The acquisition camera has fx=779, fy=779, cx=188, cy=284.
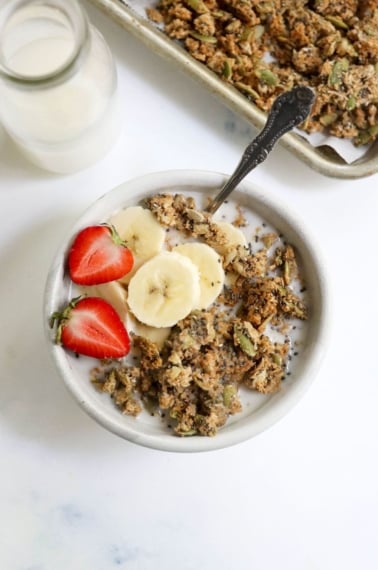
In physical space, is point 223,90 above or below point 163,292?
above

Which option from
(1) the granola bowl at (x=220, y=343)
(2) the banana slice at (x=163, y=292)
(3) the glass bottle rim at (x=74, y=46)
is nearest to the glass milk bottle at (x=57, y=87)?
(3) the glass bottle rim at (x=74, y=46)

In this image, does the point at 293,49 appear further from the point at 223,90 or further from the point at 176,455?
the point at 176,455

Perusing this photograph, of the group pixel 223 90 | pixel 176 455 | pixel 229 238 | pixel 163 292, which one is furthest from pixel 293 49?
pixel 176 455

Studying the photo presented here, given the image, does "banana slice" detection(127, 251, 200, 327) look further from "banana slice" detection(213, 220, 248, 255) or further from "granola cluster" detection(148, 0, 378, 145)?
"granola cluster" detection(148, 0, 378, 145)

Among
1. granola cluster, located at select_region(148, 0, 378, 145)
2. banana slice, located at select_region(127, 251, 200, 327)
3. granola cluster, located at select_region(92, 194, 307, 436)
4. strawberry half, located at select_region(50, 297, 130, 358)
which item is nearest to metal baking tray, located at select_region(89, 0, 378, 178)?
granola cluster, located at select_region(148, 0, 378, 145)

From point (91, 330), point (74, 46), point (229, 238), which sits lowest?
point (91, 330)

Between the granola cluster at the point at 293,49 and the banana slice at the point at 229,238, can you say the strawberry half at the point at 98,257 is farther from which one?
the granola cluster at the point at 293,49
